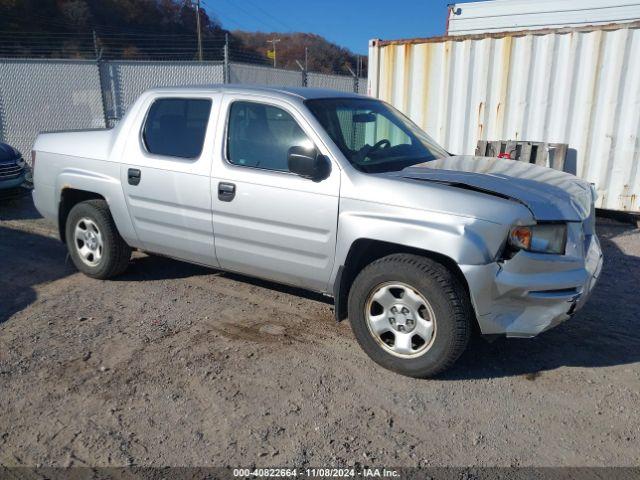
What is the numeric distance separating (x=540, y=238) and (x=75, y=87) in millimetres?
11698

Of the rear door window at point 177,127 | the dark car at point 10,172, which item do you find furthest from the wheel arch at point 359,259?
the dark car at point 10,172

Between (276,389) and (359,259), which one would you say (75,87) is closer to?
(359,259)

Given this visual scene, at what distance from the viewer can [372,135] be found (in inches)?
172

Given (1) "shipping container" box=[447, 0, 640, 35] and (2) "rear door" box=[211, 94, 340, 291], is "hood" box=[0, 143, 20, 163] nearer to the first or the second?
(2) "rear door" box=[211, 94, 340, 291]

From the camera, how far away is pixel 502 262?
3.29m

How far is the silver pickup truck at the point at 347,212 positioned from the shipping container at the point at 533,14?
5.62m

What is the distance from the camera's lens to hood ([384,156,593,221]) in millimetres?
3367

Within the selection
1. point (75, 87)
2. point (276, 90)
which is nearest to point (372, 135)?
point (276, 90)

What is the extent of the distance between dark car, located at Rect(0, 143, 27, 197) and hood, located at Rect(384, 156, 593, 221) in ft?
22.7

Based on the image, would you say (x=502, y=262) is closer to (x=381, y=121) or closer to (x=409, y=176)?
(x=409, y=176)

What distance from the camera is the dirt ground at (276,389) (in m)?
2.95

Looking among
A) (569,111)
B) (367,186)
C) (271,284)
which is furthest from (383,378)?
(569,111)

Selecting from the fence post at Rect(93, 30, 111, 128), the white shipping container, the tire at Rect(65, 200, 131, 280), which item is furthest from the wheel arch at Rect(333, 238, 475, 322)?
the fence post at Rect(93, 30, 111, 128)

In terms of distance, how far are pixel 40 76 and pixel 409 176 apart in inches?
446
